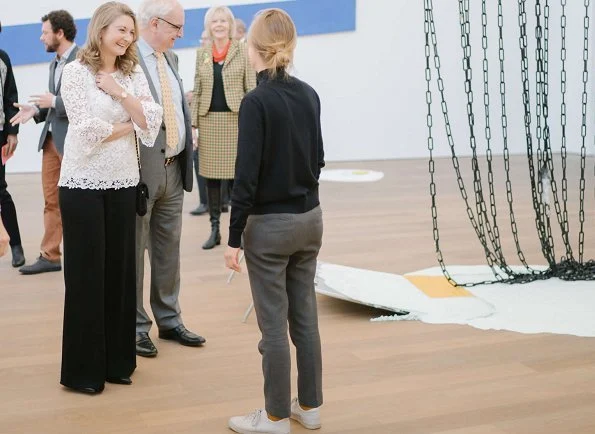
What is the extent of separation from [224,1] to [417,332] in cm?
680

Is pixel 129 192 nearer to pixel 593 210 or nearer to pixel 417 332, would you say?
pixel 417 332

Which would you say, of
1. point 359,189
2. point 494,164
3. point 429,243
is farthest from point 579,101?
point 429,243

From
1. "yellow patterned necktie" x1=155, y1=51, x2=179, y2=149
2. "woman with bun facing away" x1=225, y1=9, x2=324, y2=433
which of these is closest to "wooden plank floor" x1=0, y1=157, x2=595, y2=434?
"woman with bun facing away" x1=225, y1=9, x2=324, y2=433

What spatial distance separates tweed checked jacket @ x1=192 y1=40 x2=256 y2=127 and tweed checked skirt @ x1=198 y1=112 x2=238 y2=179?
0.21ft

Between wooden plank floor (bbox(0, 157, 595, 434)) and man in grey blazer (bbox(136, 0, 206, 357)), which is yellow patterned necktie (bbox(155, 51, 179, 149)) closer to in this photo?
man in grey blazer (bbox(136, 0, 206, 357))

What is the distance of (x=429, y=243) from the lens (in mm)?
5879

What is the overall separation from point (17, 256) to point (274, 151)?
3.23 m

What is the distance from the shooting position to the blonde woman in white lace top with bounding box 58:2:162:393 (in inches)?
120

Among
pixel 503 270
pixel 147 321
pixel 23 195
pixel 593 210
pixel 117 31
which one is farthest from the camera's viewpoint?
pixel 23 195

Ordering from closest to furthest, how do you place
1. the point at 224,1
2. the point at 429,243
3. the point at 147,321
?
the point at 147,321 < the point at 429,243 < the point at 224,1

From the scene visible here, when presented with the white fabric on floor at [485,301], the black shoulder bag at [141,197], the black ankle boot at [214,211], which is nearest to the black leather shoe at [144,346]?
the black shoulder bag at [141,197]

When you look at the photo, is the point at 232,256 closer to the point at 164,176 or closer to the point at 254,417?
the point at 254,417

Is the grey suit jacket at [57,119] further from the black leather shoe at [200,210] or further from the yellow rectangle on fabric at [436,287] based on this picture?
the black leather shoe at [200,210]

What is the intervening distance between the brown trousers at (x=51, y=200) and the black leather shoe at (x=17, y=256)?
8.9 inches
